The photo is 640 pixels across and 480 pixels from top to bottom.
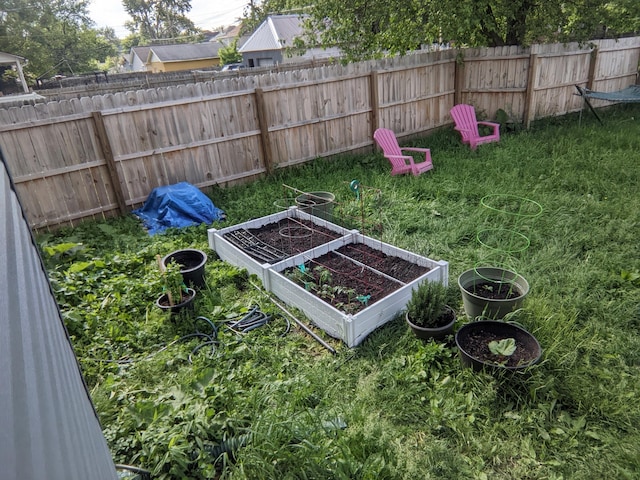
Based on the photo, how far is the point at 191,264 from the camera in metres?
3.79

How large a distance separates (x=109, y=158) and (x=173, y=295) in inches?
106

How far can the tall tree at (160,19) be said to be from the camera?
5666 cm

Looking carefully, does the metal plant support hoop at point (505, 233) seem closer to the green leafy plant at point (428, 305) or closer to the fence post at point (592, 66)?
the green leafy plant at point (428, 305)

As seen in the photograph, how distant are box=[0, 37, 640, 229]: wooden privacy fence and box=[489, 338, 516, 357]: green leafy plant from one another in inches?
179

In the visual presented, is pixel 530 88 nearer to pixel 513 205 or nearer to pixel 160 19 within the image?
pixel 513 205

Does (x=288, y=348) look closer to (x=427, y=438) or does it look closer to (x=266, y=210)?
(x=427, y=438)

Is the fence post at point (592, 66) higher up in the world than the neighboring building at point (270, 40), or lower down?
lower down

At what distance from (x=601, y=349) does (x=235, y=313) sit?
2.57 meters

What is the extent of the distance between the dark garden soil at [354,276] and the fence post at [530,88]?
19.5 feet

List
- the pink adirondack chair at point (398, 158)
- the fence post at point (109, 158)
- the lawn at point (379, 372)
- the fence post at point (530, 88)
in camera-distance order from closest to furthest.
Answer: the lawn at point (379, 372)
the fence post at point (109, 158)
the pink adirondack chair at point (398, 158)
the fence post at point (530, 88)

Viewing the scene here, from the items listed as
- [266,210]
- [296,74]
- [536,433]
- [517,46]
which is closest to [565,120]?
[517,46]

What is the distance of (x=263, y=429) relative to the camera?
2016mm

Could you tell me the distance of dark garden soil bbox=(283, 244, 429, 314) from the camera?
321 centimetres

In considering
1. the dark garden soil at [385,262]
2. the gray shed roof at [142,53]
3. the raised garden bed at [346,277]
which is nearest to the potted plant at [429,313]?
the raised garden bed at [346,277]
